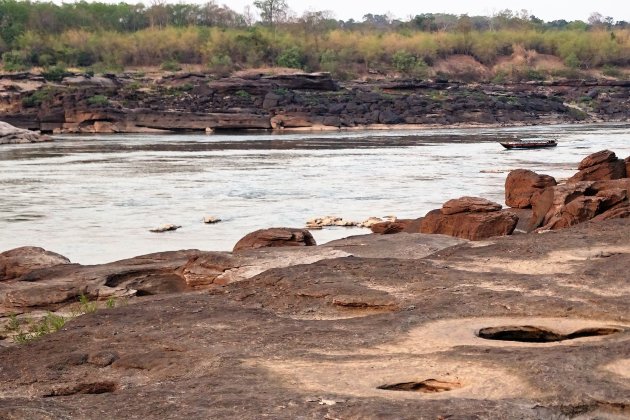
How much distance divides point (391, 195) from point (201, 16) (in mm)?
97153

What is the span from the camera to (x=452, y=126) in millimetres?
69375

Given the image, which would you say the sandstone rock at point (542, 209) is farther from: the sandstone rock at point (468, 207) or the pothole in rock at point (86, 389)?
the pothole in rock at point (86, 389)

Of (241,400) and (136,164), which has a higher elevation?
(241,400)

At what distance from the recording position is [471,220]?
1445 centimetres

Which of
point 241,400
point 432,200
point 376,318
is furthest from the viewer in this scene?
point 432,200

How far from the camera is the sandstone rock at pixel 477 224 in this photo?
1425 centimetres

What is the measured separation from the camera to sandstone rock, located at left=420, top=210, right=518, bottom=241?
561 inches

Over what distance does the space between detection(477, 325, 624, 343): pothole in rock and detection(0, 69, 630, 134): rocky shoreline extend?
58815 millimetres

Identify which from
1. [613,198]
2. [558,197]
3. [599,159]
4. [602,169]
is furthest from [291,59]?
[613,198]

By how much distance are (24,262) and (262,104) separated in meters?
56.7

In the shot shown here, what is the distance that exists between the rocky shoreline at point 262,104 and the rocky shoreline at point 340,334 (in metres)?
54.7

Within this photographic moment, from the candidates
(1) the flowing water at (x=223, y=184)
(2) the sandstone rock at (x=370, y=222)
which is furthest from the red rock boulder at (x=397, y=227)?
(2) the sandstone rock at (x=370, y=222)

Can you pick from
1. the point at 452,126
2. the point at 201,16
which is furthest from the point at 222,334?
the point at 201,16

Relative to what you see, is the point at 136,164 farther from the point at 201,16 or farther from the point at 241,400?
the point at 201,16
